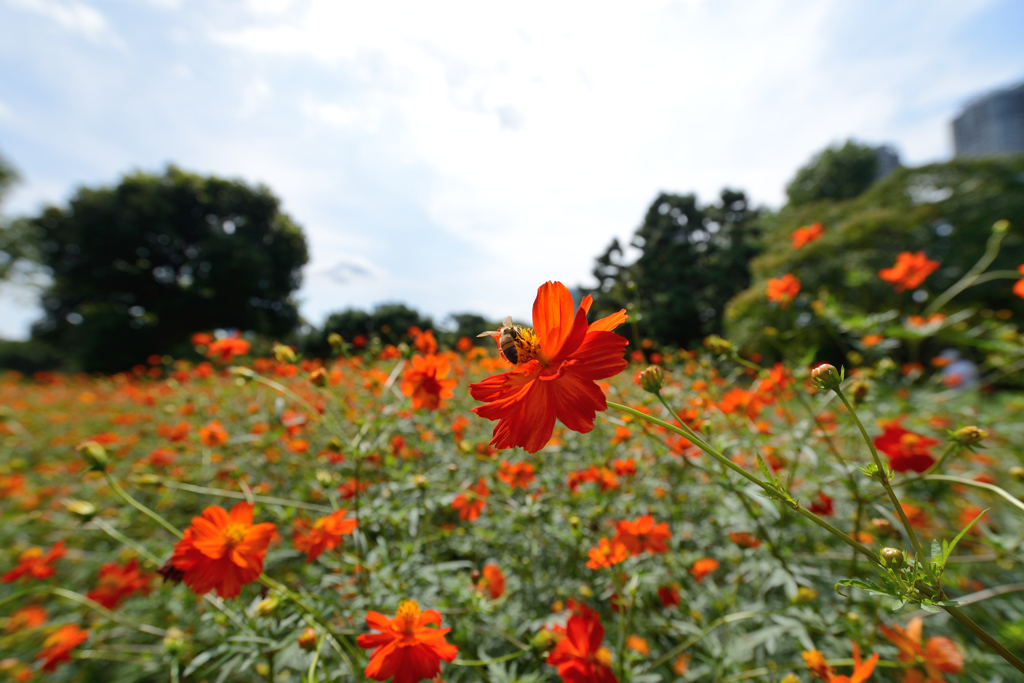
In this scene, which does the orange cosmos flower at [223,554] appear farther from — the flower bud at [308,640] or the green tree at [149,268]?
the green tree at [149,268]

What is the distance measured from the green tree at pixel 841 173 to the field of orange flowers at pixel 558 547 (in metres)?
15.8

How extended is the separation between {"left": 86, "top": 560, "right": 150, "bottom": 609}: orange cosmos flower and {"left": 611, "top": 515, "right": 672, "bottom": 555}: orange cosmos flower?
1492 mm

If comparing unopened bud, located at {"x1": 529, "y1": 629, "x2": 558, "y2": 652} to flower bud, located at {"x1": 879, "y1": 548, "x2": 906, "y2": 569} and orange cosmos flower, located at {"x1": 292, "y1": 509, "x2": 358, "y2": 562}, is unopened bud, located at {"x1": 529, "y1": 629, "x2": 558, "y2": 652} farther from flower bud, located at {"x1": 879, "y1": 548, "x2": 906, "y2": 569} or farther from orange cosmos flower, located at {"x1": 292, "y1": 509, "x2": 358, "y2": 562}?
Result: flower bud, located at {"x1": 879, "y1": 548, "x2": 906, "y2": 569}

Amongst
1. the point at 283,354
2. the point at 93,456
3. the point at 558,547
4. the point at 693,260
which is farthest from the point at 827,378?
the point at 693,260

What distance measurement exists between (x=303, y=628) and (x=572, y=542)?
0.65 m

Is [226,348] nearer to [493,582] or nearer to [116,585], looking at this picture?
[116,585]

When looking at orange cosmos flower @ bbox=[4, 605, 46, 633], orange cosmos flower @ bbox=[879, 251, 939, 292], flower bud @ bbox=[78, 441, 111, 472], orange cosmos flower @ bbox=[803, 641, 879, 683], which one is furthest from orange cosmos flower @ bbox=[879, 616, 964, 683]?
orange cosmos flower @ bbox=[4, 605, 46, 633]

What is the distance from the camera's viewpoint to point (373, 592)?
0.84 meters

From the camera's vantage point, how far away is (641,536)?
0.91m

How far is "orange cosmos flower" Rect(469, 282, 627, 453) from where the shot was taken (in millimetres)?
450

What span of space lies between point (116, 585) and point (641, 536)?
160cm

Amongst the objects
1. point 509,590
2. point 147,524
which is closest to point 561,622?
point 509,590

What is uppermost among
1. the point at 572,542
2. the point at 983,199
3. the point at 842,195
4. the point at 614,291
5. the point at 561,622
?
the point at 842,195

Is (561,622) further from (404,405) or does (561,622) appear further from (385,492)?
(404,405)
